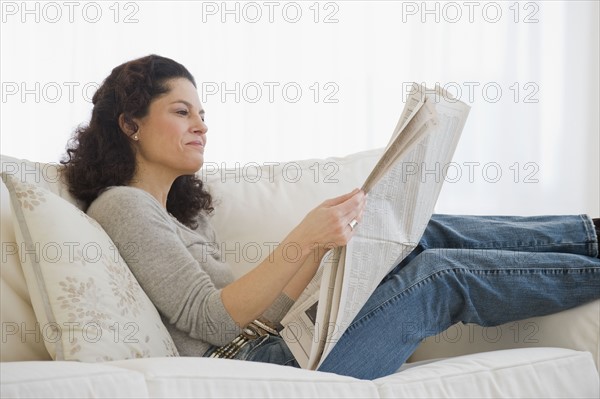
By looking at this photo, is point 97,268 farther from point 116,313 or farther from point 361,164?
point 361,164

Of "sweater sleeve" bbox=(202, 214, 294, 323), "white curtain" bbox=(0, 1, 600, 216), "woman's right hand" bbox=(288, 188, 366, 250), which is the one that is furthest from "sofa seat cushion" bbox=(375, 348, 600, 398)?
"white curtain" bbox=(0, 1, 600, 216)

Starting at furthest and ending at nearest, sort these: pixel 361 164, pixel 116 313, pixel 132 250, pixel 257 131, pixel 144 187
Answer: pixel 257 131
pixel 361 164
pixel 144 187
pixel 132 250
pixel 116 313

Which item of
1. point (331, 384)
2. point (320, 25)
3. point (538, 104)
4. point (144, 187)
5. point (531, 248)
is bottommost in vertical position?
point (331, 384)

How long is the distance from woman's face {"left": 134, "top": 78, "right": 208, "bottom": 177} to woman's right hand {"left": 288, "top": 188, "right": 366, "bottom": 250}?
45cm

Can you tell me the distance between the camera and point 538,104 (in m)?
3.57

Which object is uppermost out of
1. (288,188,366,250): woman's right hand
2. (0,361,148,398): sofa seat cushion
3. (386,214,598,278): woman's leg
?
(288,188,366,250): woman's right hand

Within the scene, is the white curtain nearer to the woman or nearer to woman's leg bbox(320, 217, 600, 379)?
the woman

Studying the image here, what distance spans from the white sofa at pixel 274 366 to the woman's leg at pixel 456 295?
61mm

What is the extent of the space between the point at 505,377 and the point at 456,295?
0.24 meters

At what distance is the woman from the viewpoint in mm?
1479

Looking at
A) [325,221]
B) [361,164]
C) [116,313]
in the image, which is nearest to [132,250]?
[116,313]

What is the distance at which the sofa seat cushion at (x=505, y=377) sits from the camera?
1.27m

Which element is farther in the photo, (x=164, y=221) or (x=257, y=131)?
(x=257, y=131)

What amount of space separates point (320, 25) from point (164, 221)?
201 centimetres
